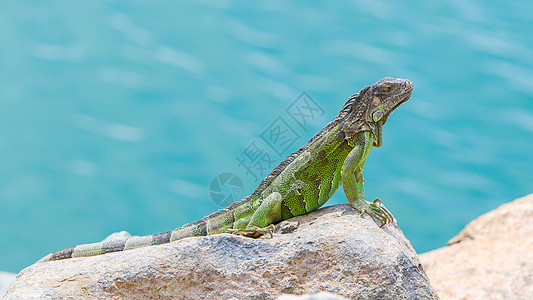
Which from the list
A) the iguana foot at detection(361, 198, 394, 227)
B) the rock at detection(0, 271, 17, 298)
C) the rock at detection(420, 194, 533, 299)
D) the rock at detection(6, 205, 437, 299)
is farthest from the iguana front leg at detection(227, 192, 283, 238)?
the rock at detection(0, 271, 17, 298)

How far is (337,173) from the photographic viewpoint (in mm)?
5219

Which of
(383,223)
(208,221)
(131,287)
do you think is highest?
(208,221)

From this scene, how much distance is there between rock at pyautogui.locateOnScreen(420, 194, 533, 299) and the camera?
21.9ft

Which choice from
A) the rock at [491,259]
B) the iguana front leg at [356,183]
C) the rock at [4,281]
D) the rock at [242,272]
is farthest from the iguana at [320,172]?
the rock at [4,281]

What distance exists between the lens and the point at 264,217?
16.4 feet

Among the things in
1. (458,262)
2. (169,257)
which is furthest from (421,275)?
(458,262)

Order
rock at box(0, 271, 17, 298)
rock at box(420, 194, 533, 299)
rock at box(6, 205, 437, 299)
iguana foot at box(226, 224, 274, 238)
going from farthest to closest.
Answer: rock at box(0, 271, 17, 298) → rock at box(420, 194, 533, 299) → iguana foot at box(226, 224, 274, 238) → rock at box(6, 205, 437, 299)

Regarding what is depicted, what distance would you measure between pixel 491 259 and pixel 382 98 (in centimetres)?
347

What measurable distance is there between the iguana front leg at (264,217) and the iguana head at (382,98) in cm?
112

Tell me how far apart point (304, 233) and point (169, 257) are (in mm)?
1077

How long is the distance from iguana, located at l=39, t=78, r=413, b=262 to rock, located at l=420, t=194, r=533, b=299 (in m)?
2.52

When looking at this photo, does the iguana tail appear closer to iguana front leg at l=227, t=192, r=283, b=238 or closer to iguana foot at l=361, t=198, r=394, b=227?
iguana front leg at l=227, t=192, r=283, b=238

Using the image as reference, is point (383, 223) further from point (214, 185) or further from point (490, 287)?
point (490, 287)

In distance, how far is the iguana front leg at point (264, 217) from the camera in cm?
484
